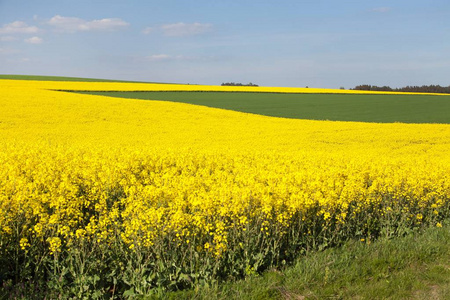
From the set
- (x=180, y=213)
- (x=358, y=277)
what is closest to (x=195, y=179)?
(x=180, y=213)

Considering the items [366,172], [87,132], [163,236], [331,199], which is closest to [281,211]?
[331,199]

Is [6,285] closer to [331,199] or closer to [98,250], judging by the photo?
[98,250]

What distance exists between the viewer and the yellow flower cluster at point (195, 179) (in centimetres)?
609

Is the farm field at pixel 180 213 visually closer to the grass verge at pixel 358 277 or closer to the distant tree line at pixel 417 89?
the grass verge at pixel 358 277

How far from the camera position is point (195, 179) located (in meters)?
8.37

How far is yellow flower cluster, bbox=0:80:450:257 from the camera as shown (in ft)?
20.0

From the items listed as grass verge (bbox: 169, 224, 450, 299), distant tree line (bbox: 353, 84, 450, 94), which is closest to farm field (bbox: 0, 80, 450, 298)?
grass verge (bbox: 169, 224, 450, 299)

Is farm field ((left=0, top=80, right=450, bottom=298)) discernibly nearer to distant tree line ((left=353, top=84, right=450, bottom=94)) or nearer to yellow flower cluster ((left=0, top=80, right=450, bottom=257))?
yellow flower cluster ((left=0, top=80, right=450, bottom=257))

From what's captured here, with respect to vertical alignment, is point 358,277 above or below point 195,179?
below

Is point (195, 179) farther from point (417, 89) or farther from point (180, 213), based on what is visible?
point (417, 89)

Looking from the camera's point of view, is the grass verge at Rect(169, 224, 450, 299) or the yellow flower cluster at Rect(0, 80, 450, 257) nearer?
the grass verge at Rect(169, 224, 450, 299)

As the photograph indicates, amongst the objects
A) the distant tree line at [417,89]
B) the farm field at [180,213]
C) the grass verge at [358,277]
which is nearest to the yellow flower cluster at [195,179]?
the farm field at [180,213]

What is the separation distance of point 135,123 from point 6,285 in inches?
823

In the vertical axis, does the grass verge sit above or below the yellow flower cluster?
below
